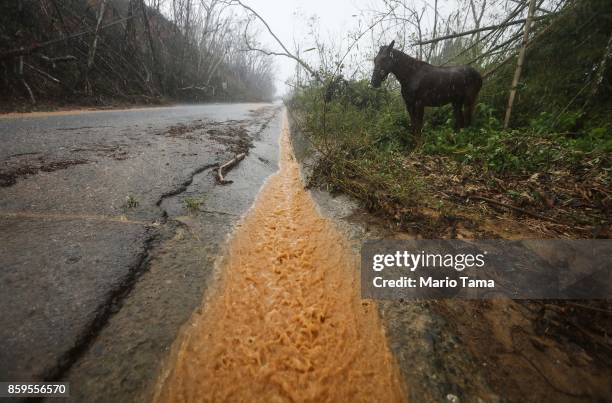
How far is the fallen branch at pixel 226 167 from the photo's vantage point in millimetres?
3041

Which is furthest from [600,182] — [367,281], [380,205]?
[367,281]

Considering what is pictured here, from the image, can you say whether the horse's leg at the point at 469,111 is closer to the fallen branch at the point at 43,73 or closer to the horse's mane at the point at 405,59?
the horse's mane at the point at 405,59

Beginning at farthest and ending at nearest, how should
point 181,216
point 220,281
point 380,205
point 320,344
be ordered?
1. point 380,205
2. point 181,216
3. point 220,281
4. point 320,344

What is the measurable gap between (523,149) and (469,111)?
5.75 ft

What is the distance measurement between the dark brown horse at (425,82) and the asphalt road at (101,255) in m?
3.14

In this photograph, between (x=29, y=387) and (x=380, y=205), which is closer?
(x=29, y=387)

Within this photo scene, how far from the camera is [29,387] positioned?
3.04 ft

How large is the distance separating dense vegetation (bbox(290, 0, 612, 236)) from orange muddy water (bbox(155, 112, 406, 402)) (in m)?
0.84

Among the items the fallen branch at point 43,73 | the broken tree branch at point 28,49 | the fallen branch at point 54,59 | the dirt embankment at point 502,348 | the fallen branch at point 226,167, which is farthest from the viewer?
the fallen branch at point 54,59

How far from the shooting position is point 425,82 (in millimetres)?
4555

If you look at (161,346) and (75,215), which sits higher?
(75,215)

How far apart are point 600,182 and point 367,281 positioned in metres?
2.56

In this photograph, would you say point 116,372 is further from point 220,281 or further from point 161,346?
point 220,281

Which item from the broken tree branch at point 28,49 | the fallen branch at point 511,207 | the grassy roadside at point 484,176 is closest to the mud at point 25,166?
the grassy roadside at point 484,176
